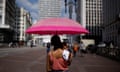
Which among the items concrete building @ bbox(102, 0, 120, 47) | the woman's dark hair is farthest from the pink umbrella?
concrete building @ bbox(102, 0, 120, 47)

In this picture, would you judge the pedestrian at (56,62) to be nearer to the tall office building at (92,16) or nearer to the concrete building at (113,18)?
the concrete building at (113,18)

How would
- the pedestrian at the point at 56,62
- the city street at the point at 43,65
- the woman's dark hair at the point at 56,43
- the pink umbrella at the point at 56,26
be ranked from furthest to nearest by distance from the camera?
1. the city street at the point at 43,65
2. the pink umbrella at the point at 56,26
3. the woman's dark hair at the point at 56,43
4. the pedestrian at the point at 56,62

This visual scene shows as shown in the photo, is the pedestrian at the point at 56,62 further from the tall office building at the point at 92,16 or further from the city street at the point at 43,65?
the tall office building at the point at 92,16

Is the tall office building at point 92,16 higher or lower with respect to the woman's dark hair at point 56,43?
higher

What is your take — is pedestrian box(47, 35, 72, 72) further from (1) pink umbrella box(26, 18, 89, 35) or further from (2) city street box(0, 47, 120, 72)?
(2) city street box(0, 47, 120, 72)

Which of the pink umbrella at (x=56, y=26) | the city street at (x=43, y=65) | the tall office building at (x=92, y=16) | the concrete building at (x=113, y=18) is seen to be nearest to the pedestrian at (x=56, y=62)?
the pink umbrella at (x=56, y=26)

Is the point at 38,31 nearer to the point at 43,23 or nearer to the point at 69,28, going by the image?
the point at 43,23

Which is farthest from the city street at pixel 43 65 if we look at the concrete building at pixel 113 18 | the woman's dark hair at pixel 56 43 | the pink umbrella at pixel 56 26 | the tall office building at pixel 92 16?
the tall office building at pixel 92 16

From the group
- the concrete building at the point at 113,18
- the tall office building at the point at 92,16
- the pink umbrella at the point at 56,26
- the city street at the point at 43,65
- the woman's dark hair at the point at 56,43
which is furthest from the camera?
the tall office building at the point at 92,16

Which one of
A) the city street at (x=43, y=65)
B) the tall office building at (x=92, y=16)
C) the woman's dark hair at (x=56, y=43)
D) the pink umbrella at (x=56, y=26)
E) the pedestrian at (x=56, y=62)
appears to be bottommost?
the city street at (x=43, y=65)

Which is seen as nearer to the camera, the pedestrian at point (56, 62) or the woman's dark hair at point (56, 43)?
the pedestrian at point (56, 62)

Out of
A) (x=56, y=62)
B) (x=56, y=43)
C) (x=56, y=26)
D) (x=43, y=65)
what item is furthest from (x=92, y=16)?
(x=56, y=62)

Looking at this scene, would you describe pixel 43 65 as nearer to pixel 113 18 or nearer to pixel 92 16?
pixel 113 18

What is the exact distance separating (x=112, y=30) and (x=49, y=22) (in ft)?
291
